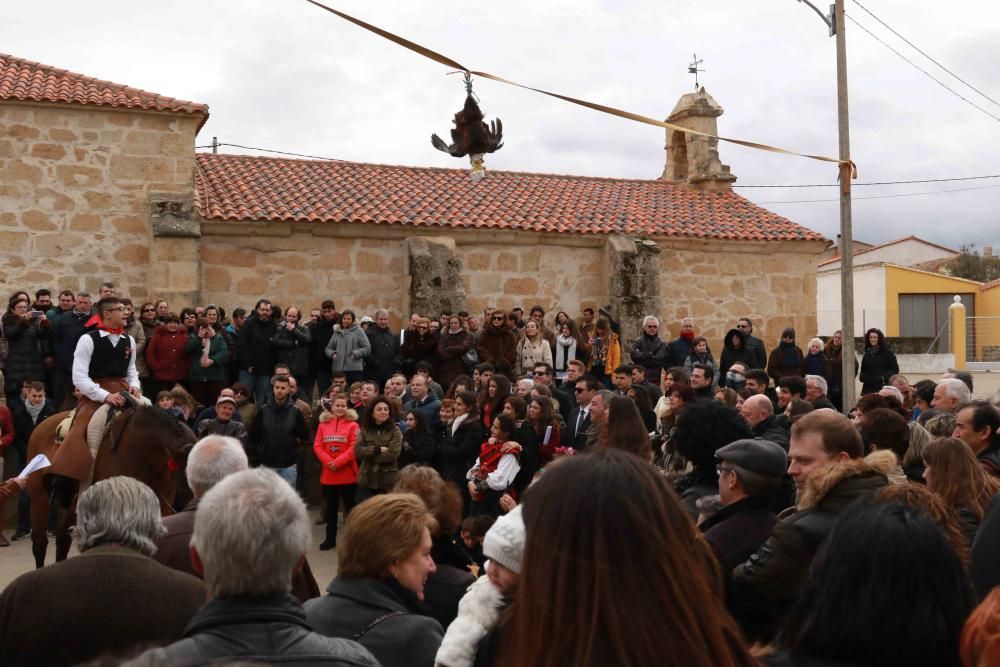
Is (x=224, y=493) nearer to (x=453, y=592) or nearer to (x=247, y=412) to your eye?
(x=453, y=592)

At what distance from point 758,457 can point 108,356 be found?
5724mm

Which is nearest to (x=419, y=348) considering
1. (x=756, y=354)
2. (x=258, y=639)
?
(x=756, y=354)

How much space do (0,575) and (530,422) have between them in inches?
174

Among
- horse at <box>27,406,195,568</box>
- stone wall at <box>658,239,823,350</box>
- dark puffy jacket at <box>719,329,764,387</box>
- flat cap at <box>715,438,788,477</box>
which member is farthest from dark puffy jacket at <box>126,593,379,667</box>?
stone wall at <box>658,239,823,350</box>

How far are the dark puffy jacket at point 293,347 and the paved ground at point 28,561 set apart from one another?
3.21 m

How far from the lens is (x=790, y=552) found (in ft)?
10.8

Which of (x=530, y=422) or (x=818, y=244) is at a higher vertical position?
(x=818, y=244)

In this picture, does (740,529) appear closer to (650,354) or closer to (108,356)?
(108,356)

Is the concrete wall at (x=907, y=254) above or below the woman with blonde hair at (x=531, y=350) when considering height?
above

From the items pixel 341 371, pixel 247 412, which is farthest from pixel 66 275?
pixel 247 412

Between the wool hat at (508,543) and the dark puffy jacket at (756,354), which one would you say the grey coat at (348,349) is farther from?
the wool hat at (508,543)

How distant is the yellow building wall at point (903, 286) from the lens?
1368 inches

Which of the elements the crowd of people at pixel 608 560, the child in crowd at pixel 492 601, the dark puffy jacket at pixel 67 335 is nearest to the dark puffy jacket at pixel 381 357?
the dark puffy jacket at pixel 67 335

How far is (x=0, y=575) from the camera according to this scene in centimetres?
818
